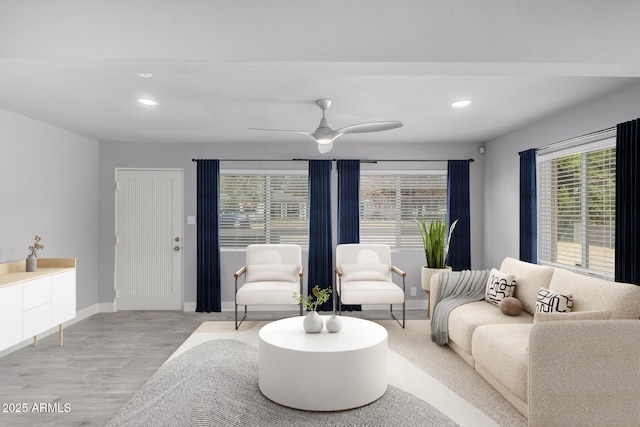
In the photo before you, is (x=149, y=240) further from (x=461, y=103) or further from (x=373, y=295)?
(x=461, y=103)

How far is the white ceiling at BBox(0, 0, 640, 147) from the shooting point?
169 centimetres

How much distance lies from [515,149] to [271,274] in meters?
3.35

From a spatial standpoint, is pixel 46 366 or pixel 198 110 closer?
pixel 46 366

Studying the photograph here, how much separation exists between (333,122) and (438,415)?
2.93 meters

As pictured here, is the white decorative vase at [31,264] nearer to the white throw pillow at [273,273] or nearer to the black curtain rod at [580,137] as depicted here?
the white throw pillow at [273,273]

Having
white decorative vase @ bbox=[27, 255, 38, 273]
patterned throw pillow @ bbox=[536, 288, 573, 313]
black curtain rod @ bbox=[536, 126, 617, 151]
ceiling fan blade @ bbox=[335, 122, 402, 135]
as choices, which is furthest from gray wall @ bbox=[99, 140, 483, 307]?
patterned throw pillow @ bbox=[536, 288, 573, 313]

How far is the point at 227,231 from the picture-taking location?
18.1 feet

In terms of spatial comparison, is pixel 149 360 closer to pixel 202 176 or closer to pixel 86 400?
pixel 86 400

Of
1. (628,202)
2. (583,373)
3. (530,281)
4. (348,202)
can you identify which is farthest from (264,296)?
(628,202)

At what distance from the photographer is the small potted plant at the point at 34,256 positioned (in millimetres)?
3787

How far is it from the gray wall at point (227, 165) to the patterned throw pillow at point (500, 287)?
5.70 ft

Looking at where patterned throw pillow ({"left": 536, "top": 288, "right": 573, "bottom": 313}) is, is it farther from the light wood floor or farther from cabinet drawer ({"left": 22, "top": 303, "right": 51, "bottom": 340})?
cabinet drawer ({"left": 22, "top": 303, "right": 51, "bottom": 340})

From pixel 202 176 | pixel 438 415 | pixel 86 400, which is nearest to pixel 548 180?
pixel 438 415

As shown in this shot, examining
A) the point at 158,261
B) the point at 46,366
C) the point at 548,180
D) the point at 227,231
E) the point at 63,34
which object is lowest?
the point at 46,366
